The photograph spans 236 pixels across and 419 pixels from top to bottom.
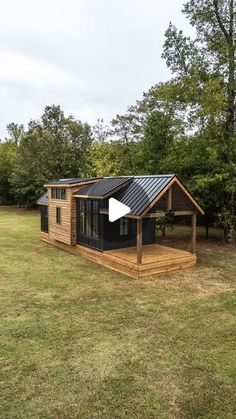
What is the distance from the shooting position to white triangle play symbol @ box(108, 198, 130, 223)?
9280mm

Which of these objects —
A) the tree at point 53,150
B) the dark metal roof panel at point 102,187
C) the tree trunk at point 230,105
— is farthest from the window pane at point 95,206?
the tree at point 53,150

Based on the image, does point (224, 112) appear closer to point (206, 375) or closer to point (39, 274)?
point (39, 274)

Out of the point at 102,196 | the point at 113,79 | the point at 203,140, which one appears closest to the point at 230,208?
the point at 203,140

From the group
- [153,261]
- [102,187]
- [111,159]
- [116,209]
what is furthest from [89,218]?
[111,159]

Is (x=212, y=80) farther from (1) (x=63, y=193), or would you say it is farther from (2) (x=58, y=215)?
(2) (x=58, y=215)

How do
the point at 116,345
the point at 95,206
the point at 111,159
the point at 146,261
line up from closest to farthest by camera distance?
the point at 116,345 < the point at 146,261 < the point at 95,206 < the point at 111,159

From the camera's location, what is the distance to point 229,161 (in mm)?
12383

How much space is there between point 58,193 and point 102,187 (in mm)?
2656

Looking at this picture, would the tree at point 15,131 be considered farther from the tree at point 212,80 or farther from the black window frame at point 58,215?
the tree at point 212,80

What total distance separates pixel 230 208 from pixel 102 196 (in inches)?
240

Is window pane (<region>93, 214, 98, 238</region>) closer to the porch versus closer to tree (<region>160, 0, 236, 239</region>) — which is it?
the porch

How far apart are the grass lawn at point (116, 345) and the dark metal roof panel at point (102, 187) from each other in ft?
9.22

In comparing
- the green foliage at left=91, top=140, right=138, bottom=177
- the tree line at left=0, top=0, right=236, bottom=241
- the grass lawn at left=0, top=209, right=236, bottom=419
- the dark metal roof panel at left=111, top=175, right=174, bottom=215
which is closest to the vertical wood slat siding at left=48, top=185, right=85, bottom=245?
the dark metal roof panel at left=111, top=175, right=174, bottom=215

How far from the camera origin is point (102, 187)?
1088cm
